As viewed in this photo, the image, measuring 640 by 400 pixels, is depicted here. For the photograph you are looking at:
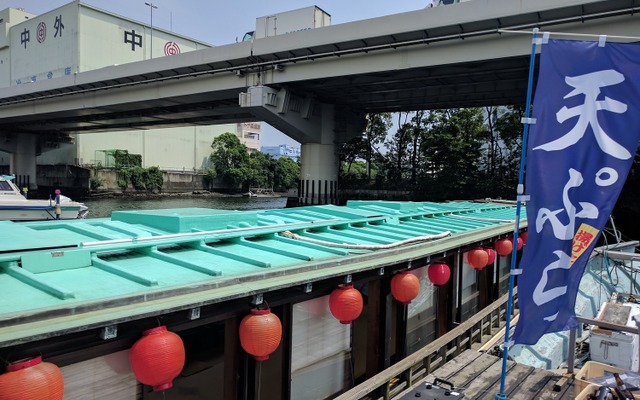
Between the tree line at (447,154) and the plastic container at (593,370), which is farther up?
the tree line at (447,154)

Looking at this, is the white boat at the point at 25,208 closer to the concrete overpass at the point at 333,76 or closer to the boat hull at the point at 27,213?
the boat hull at the point at 27,213

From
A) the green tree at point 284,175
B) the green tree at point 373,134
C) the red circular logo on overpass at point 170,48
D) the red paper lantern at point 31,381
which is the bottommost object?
the red paper lantern at point 31,381

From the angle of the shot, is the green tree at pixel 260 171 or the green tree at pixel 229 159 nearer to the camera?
the green tree at pixel 229 159

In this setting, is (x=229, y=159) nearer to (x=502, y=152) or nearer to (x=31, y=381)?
(x=502, y=152)

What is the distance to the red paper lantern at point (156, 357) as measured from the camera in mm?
3275

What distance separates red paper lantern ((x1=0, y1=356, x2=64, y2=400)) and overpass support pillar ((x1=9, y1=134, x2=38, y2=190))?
65.0 m

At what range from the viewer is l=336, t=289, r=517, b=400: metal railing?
204 inches

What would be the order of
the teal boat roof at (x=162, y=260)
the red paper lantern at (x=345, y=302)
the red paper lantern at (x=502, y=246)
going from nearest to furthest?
the teal boat roof at (x=162, y=260), the red paper lantern at (x=345, y=302), the red paper lantern at (x=502, y=246)

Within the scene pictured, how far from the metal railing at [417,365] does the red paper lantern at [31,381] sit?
2848 mm

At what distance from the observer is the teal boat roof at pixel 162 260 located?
3.20 meters

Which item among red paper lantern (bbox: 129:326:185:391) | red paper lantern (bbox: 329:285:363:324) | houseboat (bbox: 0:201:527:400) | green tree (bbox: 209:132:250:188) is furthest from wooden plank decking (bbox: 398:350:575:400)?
green tree (bbox: 209:132:250:188)

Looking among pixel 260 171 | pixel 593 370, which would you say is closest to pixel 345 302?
pixel 593 370

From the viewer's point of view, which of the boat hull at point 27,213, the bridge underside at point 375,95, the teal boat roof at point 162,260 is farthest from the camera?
the bridge underside at point 375,95

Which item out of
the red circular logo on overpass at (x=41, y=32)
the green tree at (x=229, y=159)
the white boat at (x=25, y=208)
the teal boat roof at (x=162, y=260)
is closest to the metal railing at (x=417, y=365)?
the teal boat roof at (x=162, y=260)
